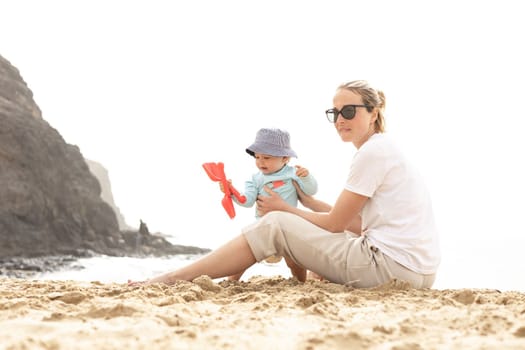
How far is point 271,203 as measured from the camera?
3902 mm

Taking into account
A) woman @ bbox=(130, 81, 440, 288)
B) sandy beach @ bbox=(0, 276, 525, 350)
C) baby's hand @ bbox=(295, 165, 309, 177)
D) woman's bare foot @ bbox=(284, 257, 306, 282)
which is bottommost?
woman's bare foot @ bbox=(284, 257, 306, 282)

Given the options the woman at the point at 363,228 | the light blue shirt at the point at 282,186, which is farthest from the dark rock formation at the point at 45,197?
the woman at the point at 363,228

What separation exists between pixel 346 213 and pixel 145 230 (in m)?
18.2

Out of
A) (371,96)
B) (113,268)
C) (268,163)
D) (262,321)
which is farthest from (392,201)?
(113,268)

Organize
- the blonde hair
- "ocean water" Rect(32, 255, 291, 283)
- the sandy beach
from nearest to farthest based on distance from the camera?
1. the sandy beach
2. the blonde hair
3. "ocean water" Rect(32, 255, 291, 283)

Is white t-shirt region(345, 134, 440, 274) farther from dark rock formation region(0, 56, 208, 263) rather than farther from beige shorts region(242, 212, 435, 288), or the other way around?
dark rock formation region(0, 56, 208, 263)

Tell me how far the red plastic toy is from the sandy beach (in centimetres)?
126

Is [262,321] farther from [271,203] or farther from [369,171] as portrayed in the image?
[271,203]

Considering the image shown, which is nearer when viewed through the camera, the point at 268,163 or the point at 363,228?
the point at 363,228

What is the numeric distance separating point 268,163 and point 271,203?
1.60 ft

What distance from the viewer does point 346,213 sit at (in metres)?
3.35

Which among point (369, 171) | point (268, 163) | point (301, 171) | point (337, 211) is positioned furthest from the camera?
point (268, 163)

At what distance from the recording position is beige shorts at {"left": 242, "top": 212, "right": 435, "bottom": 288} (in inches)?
133

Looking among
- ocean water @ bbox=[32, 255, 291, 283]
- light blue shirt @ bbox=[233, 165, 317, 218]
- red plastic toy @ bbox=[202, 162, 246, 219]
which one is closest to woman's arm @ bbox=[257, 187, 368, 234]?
light blue shirt @ bbox=[233, 165, 317, 218]
